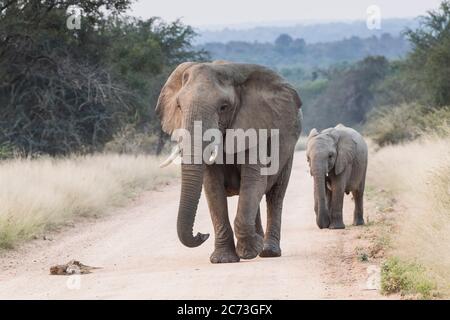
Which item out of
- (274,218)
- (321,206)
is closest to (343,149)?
(321,206)

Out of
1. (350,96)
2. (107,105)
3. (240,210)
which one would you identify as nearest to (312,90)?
(350,96)

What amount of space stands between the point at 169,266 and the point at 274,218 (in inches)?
62.0

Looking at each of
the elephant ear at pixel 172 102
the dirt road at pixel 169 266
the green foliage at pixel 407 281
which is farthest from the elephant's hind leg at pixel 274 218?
the green foliage at pixel 407 281

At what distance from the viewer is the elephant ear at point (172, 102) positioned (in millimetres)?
11055

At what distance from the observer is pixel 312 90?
9969 centimetres

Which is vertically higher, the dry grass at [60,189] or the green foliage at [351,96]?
the dry grass at [60,189]

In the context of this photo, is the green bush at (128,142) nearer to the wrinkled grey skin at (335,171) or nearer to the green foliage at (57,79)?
the green foliage at (57,79)

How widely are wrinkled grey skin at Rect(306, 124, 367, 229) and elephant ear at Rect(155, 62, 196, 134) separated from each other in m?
4.67

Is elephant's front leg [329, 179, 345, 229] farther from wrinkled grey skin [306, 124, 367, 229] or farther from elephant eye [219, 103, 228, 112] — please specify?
elephant eye [219, 103, 228, 112]

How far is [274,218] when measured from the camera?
12.3m

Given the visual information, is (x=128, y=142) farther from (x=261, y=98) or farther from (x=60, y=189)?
(x=261, y=98)

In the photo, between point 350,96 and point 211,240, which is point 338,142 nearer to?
point 211,240

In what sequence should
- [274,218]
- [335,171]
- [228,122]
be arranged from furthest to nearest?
[335,171] → [274,218] → [228,122]

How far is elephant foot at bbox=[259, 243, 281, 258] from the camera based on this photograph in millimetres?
12062
